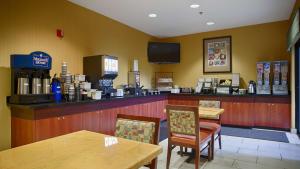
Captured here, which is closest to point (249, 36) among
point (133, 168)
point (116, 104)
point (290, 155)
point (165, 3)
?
point (165, 3)

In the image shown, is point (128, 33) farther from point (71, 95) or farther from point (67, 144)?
point (67, 144)

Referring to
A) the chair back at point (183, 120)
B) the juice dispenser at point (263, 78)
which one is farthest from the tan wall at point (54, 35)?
the juice dispenser at point (263, 78)

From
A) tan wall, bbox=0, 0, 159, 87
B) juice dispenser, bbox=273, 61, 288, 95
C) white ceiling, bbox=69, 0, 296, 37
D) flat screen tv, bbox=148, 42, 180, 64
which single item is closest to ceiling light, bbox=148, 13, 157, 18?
white ceiling, bbox=69, 0, 296, 37

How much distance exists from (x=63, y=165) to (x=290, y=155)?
3.87 meters

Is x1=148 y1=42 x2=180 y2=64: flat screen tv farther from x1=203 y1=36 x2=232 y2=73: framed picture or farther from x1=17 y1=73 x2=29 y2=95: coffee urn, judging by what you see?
x1=17 y1=73 x2=29 y2=95: coffee urn

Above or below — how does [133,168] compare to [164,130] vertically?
above

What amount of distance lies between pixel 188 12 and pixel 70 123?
349cm

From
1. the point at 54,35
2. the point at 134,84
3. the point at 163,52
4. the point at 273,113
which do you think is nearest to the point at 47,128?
the point at 54,35

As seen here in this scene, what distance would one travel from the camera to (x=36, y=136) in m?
2.86

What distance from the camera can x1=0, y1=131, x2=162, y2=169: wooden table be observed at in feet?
4.07

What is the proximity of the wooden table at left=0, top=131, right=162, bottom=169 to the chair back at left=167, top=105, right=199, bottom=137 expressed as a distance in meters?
1.27

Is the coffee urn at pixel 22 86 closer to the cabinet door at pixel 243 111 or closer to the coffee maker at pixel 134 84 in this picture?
the coffee maker at pixel 134 84

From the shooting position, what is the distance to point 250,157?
3.52m

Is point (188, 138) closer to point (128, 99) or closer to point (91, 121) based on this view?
point (91, 121)
